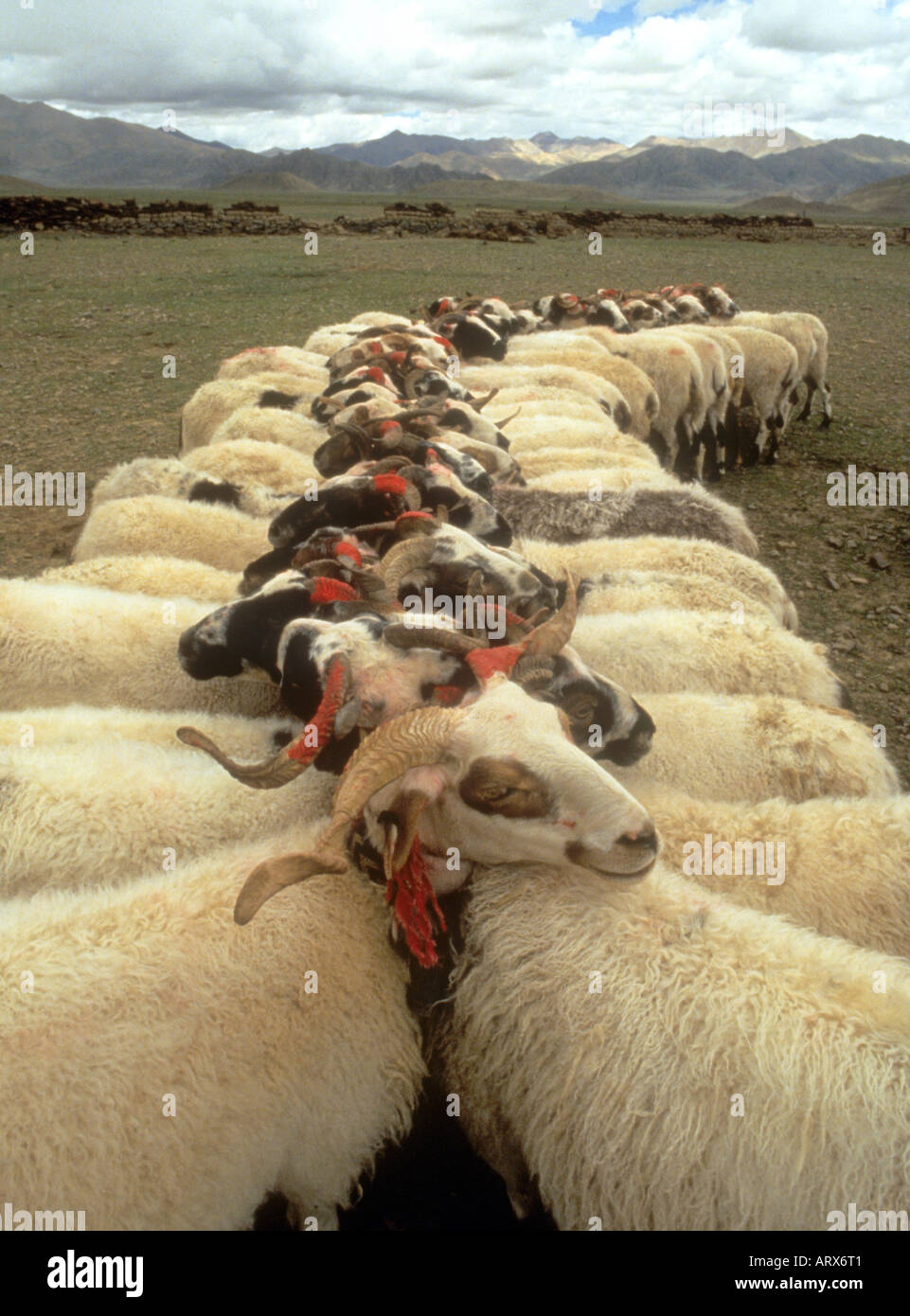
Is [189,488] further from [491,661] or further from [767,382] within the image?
[767,382]

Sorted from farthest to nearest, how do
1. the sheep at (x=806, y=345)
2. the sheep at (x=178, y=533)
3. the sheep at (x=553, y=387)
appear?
the sheep at (x=806, y=345) → the sheep at (x=553, y=387) → the sheep at (x=178, y=533)

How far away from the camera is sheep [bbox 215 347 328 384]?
842cm

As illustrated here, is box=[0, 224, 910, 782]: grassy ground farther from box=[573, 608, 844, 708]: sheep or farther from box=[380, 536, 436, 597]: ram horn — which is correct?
box=[380, 536, 436, 597]: ram horn

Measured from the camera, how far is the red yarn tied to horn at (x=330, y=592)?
3.49 metres

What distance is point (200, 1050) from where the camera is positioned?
7.09ft

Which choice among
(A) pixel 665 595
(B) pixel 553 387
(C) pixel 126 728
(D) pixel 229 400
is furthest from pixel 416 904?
(B) pixel 553 387

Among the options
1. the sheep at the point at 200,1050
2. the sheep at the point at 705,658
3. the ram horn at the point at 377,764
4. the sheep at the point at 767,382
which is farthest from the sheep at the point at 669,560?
the sheep at the point at 767,382

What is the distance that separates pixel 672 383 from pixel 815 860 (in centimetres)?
759

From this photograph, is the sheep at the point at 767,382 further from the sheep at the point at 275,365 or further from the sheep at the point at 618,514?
the sheep at the point at 618,514

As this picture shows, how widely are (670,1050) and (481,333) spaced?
8398mm

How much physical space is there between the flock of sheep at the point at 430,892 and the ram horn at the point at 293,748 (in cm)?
1

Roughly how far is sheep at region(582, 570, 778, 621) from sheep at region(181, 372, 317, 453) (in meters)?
3.71

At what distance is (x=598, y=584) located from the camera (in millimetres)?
4727
